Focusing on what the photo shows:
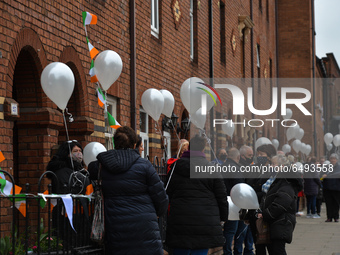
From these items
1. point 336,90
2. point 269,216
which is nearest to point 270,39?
point 269,216

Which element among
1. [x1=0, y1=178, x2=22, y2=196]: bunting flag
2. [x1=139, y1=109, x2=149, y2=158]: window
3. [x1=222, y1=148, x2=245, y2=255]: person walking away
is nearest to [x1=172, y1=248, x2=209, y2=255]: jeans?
[x1=0, y1=178, x2=22, y2=196]: bunting flag

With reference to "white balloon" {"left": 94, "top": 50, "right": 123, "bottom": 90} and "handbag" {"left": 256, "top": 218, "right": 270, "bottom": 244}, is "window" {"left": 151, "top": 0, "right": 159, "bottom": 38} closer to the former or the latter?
"white balloon" {"left": 94, "top": 50, "right": 123, "bottom": 90}

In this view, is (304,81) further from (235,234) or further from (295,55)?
(235,234)

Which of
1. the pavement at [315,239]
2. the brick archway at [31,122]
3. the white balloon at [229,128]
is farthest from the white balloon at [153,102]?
the white balloon at [229,128]

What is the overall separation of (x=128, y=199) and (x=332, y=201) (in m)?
14.4

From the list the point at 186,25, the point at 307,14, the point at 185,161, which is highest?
the point at 307,14

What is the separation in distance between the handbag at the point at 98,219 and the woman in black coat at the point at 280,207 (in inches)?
97.6

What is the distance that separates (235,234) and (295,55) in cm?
3082

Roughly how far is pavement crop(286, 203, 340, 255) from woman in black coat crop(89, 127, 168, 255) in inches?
272

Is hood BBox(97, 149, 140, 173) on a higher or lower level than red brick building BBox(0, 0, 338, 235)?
lower

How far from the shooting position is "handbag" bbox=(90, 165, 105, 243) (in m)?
6.27

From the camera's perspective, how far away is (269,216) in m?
8.09

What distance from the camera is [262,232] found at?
8.29 m

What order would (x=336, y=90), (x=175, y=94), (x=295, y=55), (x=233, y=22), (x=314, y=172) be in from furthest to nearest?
(x=336, y=90)
(x=295, y=55)
(x=233, y=22)
(x=314, y=172)
(x=175, y=94)
